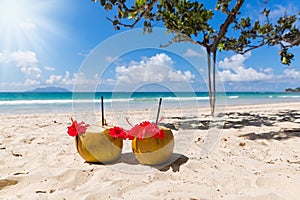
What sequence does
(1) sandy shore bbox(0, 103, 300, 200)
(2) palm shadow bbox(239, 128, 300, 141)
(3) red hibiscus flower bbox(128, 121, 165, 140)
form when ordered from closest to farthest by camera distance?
(1) sandy shore bbox(0, 103, 300, 200) < (3) red hibiscus flower bbox(128, 121, 165, 140) < (2) palm shadow bbox(239, 128, 300, 141)

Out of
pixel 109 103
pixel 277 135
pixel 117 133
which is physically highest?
pixel 117 133

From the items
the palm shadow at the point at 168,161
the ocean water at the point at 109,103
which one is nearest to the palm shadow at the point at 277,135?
the ocean water at the point at 109,103

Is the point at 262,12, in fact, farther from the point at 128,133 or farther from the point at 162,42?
the point at 128,133

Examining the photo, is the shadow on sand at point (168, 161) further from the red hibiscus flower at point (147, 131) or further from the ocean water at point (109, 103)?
the ocean water at point (109, 103)

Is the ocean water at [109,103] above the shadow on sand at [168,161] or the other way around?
the other way around

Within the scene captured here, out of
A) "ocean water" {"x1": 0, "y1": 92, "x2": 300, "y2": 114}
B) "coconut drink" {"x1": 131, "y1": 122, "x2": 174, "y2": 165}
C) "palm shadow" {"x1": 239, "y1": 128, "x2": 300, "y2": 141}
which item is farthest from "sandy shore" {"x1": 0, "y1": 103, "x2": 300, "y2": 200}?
"ocean water" {"x1": 0, "y1": 92, "x2": 300, "y2": 114}

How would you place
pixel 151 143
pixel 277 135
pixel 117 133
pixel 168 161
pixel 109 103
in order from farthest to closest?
pixel 109 103 → pixel 277 135 → pixel 168 161 → pixel 117 133 → pixel 151 143

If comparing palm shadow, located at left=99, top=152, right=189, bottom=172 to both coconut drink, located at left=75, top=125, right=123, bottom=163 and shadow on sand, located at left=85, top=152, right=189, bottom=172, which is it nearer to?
shadow on sand, located at left=85, top=152, right=189, bottom=172

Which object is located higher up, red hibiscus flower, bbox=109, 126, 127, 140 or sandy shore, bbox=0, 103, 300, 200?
red hibiscus flower, bbox=109, 126, 127, 140

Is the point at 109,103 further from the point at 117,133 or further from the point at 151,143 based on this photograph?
the point at 151,143

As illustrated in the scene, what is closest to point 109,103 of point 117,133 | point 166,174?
point 117,133

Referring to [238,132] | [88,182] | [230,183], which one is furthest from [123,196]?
[238,132]

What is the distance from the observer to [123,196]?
183 cm

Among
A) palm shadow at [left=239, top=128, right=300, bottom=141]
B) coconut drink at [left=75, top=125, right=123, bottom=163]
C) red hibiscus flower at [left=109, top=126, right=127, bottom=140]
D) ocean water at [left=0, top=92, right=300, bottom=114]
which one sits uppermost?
red hibiscus flower at [left=109, top=126, right=127, bottom=140]
